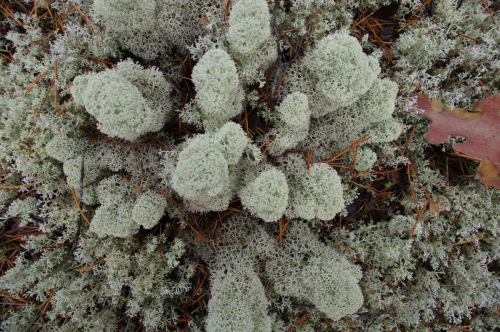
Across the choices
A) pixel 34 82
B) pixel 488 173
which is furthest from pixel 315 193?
pixel 34 82

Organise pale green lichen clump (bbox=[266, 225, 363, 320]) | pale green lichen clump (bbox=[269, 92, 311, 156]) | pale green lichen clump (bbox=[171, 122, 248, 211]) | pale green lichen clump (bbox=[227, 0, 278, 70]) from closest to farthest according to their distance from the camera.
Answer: pale green lichen clump (bbox=[171, 122, 248, 211])
pale green lichen clump (bbox=[227, 0, 278, 70])
pale green lichen clump (bbox=[269, 92, 311, 156])
pale green lichen clump (bbox=[266, 225, 363, 320])

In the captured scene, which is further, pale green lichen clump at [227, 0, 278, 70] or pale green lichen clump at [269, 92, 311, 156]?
pale green lichen clump at [269, 92, 311, 156]

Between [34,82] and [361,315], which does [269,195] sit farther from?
[34,82]

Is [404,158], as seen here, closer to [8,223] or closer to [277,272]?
[277,272]

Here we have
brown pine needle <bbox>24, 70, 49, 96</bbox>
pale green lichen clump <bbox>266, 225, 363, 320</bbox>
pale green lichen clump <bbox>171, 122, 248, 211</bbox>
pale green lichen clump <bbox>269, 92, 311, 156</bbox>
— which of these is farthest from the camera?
brown pine needle <bbox>24, 70, 49, 96</bbox>

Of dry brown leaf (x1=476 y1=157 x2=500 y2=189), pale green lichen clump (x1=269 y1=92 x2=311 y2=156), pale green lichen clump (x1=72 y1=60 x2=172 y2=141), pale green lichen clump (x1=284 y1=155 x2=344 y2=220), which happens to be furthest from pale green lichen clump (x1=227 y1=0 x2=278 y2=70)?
dry brown leaf (x1=476 y1=157 x2=500 y2=189)

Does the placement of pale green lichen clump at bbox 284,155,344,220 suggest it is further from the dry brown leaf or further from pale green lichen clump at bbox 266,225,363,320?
the dry brown leaf
